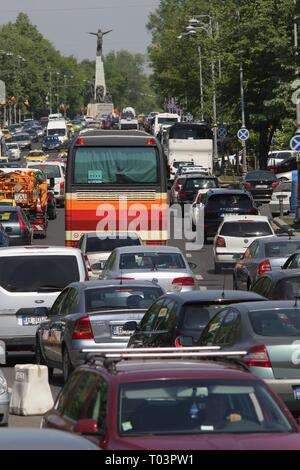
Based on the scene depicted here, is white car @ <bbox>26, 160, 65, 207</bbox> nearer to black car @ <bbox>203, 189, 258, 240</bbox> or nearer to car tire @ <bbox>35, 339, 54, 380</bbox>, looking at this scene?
black car @ <bbox>203, 189, 258, 240</bbox>

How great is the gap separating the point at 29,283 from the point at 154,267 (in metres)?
3.30

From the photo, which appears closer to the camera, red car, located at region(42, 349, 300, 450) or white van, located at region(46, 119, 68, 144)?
red car, located at region(42, 349, 300, 450)

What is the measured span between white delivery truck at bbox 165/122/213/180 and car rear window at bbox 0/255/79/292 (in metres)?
53.6

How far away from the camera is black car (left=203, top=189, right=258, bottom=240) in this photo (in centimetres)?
4181

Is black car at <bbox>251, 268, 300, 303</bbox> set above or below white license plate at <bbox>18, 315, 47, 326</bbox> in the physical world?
above

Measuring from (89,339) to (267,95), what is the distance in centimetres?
5683

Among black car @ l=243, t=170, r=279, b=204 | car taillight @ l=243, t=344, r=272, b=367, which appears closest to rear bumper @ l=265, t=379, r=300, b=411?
car taillight @ l=243, t=344, r=272, b=367

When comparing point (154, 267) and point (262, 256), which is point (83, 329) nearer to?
point (154, 267)

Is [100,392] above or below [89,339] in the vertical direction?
above

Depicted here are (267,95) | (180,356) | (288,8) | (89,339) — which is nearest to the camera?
(180,356)

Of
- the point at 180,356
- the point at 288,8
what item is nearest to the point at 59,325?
the point at 180,356

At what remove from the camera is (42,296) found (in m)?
21.3

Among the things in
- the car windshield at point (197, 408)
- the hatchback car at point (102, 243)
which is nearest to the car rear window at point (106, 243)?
the hatchback car at point (102, 243)
